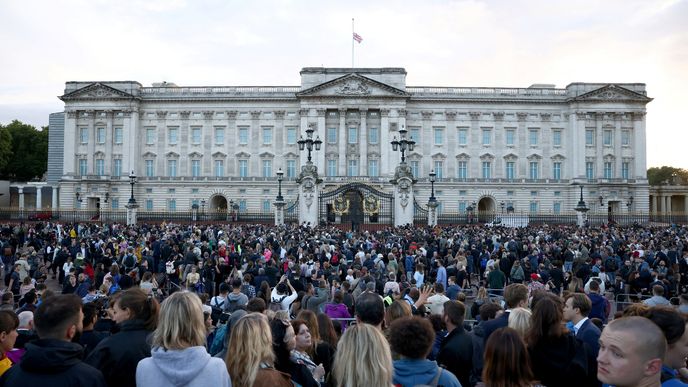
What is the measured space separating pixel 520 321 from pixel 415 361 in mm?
1761

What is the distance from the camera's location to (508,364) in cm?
421

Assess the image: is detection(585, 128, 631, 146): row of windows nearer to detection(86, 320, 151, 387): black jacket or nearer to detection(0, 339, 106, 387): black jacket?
detection(86, 320, 151, 387): black jacket

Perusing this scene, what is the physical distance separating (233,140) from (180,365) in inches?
2501

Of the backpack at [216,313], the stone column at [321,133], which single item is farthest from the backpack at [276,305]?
the stone column at [321,133]

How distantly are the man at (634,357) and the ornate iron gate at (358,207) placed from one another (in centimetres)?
3068

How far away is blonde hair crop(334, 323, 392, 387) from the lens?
3992 mm

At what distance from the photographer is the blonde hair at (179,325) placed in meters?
4.30

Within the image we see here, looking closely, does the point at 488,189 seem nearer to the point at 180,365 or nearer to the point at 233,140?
the point at 233,140

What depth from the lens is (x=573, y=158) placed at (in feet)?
213

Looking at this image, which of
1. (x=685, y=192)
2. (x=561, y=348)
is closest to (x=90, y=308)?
(x=561, y=348)

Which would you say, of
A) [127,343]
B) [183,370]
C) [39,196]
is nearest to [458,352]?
[183,370]

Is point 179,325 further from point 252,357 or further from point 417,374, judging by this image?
point 417,374

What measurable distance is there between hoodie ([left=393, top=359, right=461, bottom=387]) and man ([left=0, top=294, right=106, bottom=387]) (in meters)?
2.33

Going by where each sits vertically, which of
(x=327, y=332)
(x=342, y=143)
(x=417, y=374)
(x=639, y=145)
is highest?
(x=639, y=145)
